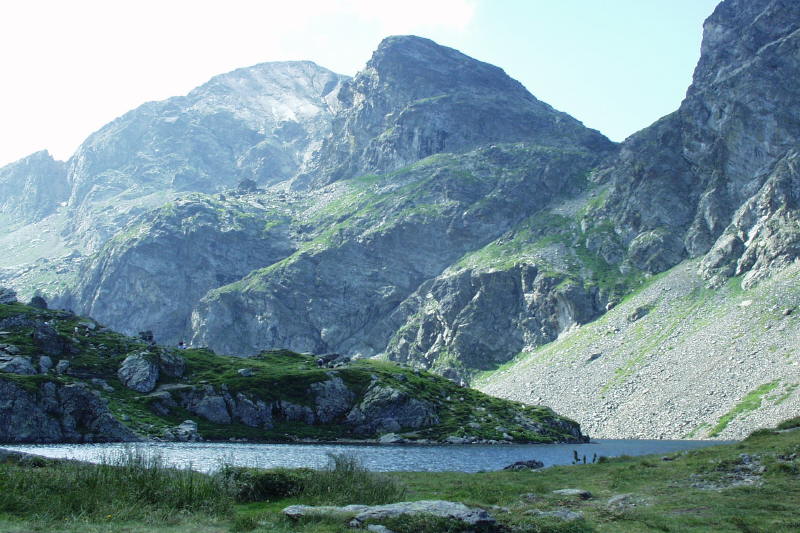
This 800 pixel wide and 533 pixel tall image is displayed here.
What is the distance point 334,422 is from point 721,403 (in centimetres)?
8850

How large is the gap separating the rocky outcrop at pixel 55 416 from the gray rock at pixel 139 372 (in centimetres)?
1873

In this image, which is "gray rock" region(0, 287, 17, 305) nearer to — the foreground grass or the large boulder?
the large boulder

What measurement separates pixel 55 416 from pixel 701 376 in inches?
5599

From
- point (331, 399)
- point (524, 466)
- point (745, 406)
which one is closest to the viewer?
point (524, 466)

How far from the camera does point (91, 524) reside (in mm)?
23469

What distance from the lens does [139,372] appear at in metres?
119

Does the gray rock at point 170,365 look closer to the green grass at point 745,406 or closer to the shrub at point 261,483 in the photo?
the shrub at point 261,483

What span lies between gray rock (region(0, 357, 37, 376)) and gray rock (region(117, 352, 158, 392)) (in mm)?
16616

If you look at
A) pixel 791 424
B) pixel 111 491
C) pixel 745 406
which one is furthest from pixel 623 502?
pixel 745 406

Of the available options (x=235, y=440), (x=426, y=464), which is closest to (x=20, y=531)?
(x=426, y=464)

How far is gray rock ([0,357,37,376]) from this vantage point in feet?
329

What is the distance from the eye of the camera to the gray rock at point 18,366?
Answer: 100 meters

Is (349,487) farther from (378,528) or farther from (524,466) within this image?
(524,466)

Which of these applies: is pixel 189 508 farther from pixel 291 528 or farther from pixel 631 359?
pixel 631 359
